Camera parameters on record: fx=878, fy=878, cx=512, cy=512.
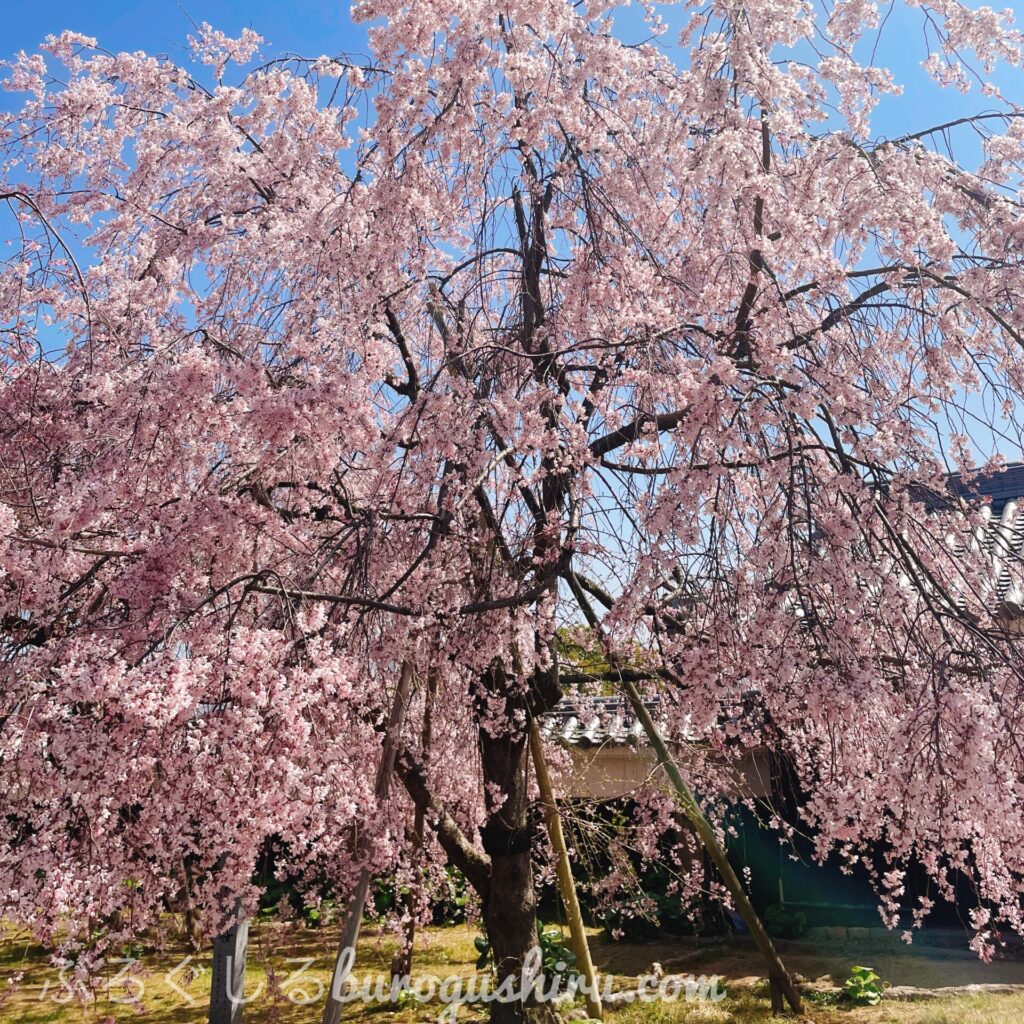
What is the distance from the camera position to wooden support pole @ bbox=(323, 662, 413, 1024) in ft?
13.2

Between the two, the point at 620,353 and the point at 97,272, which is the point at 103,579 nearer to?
the point at 97,272

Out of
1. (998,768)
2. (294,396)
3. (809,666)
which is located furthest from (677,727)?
(294,396)

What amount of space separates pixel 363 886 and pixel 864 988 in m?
4.09

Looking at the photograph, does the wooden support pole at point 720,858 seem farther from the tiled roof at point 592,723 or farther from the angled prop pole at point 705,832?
the tiled roof at point 592,723

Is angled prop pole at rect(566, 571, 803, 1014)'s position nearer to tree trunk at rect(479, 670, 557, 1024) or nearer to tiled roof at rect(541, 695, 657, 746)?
tree trunk at rect(479, 670, 557, 1024)

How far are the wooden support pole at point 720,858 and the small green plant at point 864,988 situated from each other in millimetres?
574

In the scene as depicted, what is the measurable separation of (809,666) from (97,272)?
427 centimetres

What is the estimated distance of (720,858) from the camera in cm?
563

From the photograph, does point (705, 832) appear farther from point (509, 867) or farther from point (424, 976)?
point (424, 976)

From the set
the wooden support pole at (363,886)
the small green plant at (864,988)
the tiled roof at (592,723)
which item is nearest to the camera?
the wooden support pole at (363,886)

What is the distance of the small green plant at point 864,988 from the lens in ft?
19.9

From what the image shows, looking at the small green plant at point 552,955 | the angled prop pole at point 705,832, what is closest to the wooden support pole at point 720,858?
the angled prop pole at point 705,832

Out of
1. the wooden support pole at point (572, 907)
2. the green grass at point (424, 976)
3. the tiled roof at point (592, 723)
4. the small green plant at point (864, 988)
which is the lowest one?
the green grass at point (424, 976)

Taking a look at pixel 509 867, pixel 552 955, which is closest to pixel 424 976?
pixel 552 955
